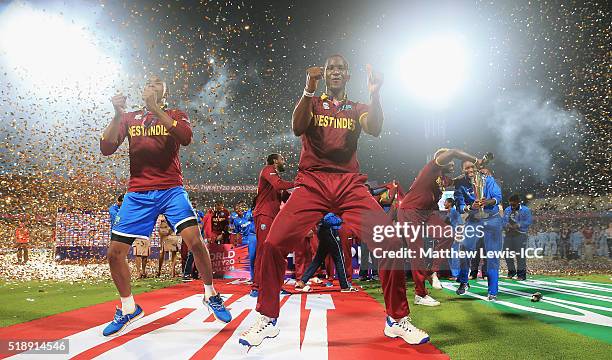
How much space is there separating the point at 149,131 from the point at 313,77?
198 centimetres

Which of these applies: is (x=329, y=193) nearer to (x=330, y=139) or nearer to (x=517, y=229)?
(x=330, y=139)

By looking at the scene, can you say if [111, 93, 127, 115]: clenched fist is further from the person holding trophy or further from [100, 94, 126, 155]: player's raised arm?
the person holding trophy

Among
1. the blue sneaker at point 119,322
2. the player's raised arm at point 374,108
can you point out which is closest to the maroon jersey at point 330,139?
the player's raised arm at point 374,108

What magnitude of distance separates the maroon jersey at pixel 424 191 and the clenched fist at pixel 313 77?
2.81 meters

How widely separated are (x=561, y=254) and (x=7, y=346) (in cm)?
2119

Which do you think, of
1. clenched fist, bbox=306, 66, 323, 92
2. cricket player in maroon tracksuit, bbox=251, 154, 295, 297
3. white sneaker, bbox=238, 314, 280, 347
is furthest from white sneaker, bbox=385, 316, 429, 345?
cricket player in maroon tracksuit, bbox=251, 154, 295, 297

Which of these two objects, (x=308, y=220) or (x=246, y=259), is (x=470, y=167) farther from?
(x=246, y=259)

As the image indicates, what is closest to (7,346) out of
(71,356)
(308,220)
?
(71,356)

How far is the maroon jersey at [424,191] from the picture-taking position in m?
5.78

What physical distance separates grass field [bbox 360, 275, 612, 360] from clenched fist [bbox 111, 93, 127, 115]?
365 centimetres

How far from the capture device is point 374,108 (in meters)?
3.62

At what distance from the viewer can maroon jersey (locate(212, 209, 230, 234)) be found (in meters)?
11.7

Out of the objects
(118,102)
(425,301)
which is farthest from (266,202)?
(118,102)

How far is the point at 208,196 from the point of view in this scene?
4559cm
